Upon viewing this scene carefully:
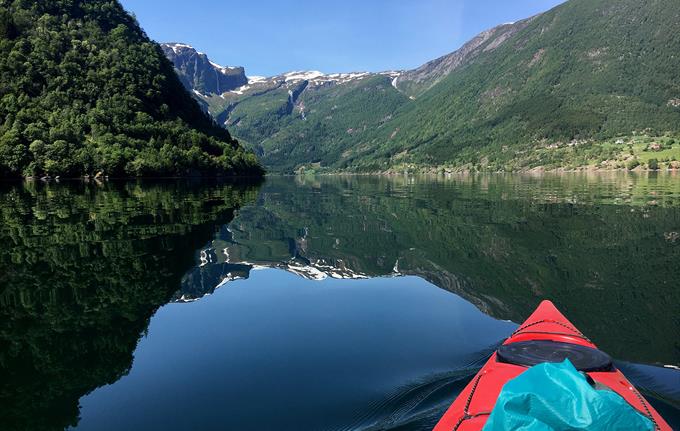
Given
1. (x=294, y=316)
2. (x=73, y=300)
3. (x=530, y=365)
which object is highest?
(x=530, y=365)

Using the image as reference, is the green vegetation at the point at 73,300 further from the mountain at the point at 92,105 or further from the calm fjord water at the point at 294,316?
the mountain at the point at 92,105

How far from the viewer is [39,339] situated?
431 inches

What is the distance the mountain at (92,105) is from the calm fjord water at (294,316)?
236 ft

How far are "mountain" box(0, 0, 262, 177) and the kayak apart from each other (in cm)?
9651

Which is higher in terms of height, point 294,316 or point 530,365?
point 530,365

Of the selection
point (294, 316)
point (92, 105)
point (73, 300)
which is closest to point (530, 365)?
point (294, 316)

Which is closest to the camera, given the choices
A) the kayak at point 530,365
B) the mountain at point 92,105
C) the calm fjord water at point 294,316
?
the kayak at point 530,365

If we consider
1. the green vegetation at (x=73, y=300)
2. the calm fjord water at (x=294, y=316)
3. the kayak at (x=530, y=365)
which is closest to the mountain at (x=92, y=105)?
the green vegetation at (x=73, y=300)

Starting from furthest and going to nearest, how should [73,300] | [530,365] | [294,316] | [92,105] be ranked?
1. [92,105]
2. [73,300]
3. [294,316]
4. [530,365]

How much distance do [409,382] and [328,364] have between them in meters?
1.89

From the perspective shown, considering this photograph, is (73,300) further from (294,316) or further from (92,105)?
(92,105)

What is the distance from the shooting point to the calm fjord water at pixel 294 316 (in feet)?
26.6

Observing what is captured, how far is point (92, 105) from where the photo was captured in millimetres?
116875

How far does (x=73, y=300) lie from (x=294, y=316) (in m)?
6.88
